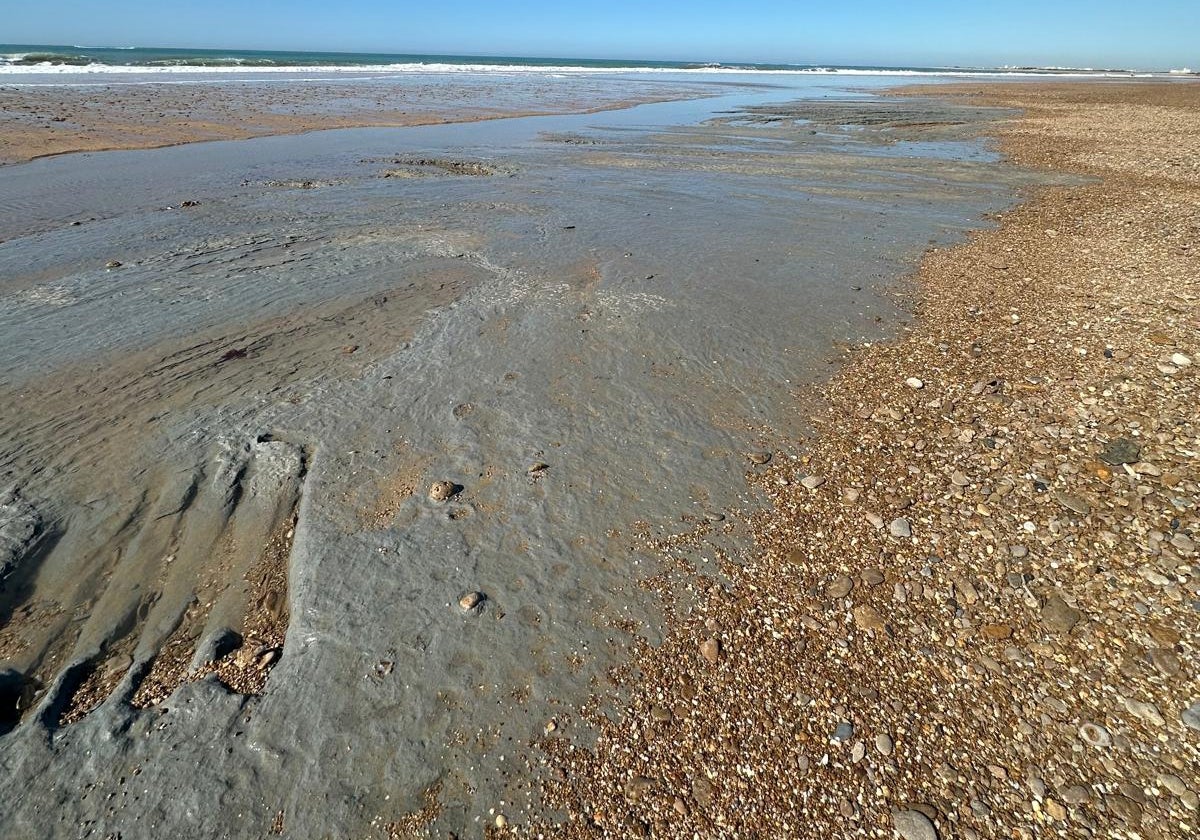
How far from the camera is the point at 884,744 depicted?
2.46 m

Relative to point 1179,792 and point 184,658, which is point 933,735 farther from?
point 184,658

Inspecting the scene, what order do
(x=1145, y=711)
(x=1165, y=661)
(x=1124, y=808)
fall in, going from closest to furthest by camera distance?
(x=1124, y=808), (x=1145, y=711), (x=1165, y=661)

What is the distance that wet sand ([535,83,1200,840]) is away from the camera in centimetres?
227

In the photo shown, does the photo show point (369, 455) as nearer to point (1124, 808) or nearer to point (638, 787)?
point (638, 787)

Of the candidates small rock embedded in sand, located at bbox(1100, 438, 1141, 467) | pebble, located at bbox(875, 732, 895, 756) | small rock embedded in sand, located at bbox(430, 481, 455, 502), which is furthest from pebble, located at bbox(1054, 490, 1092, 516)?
small rock embedded in sand, located at bbox(430, 481, 455, 502)

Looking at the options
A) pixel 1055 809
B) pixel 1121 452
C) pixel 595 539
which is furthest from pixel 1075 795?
pixel 1121 452

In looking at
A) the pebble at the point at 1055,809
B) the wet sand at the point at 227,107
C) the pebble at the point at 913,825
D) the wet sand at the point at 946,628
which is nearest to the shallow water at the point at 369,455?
the wet sand at the point at 946,628

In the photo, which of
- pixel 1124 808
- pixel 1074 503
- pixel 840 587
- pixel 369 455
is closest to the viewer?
pixel 1124 808

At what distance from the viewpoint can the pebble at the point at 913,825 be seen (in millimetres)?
2148

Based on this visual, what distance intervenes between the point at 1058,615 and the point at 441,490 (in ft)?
→ 11.8

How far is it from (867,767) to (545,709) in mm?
1404

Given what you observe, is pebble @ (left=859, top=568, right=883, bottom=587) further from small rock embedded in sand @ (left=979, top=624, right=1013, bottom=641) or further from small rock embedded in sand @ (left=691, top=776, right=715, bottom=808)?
small rock embedded in sand @ (left=691, top=776, right=715, bottom=808)

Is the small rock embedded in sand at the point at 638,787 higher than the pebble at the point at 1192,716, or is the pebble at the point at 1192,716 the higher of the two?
the pebble at the point at 1192,716

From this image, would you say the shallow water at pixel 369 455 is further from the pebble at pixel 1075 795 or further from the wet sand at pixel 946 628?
the pebble at pixel 1075 795
